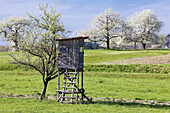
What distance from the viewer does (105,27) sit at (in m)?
81.1

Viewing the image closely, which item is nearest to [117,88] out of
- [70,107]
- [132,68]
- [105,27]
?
[70,107]

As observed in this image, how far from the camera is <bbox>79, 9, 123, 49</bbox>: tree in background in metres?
81.2

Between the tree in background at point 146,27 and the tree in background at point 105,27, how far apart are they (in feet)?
33.5

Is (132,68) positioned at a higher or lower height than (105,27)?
lower

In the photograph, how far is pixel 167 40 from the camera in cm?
16788

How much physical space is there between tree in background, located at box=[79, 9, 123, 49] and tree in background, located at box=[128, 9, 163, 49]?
1021cm

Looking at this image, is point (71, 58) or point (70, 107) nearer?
point (70, 107)

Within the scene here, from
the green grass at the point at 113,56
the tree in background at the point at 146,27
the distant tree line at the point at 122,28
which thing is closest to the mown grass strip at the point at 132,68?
the green grass at the point at 113,56

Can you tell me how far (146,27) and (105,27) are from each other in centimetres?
1981

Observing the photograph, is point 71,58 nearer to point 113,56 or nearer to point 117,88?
point 117,88

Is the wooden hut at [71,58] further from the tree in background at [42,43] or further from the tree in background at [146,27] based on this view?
the tree in background at [146,27]

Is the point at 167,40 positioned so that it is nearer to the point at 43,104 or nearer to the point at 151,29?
the point at 151,29

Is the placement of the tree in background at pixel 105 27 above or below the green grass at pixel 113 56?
above

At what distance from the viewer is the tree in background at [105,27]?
266 feet
